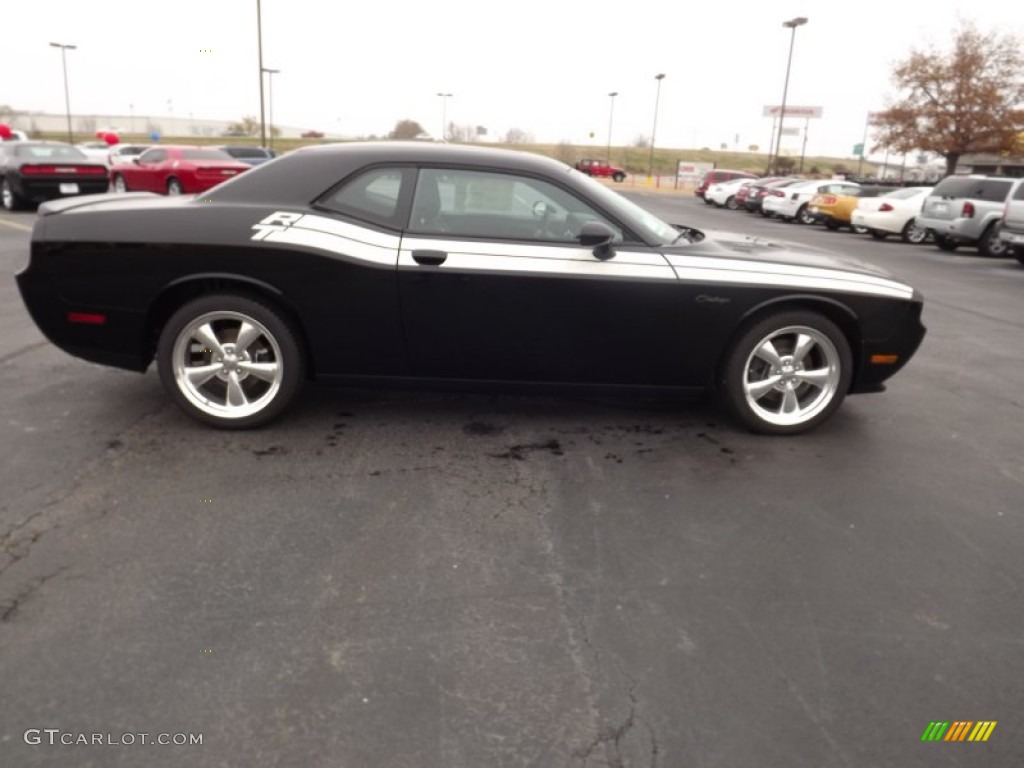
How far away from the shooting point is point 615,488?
376cm

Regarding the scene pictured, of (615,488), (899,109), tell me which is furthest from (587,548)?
(899,109)

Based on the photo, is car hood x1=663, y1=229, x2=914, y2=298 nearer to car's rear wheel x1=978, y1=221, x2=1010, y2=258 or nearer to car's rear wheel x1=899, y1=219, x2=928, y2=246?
car's rear wheel x1=978, y1=221, x2=1010, y2=258

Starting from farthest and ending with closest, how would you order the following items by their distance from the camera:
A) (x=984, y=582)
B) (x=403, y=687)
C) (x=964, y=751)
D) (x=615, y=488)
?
1. (x=615, y=488)
2. (x=984, y=582)
3. (x=403, y=687)
4. (x=964, y=751)

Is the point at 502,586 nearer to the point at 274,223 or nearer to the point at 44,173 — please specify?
the point at 274,223

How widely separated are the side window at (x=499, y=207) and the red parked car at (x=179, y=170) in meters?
15.4

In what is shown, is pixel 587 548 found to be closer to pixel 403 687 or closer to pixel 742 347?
pixel 403 687

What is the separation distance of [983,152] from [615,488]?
40.2 m

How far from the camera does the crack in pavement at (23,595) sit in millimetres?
2613

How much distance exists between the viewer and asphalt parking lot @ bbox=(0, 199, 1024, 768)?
217cm

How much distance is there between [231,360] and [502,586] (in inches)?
85.0

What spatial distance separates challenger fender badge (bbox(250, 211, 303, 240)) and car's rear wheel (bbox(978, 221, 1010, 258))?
1546 centimetres

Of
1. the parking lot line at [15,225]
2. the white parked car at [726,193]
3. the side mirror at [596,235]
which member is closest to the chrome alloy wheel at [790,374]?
the side mirror at [596,235]

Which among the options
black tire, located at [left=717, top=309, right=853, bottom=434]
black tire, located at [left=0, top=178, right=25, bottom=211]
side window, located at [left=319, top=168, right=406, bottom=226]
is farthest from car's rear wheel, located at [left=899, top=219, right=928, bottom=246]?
black tire, located at [left=0, top=178, right=25, bottom=211]

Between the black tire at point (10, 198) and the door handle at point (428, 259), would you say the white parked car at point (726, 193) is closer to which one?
the black tire at point (10, 198)
